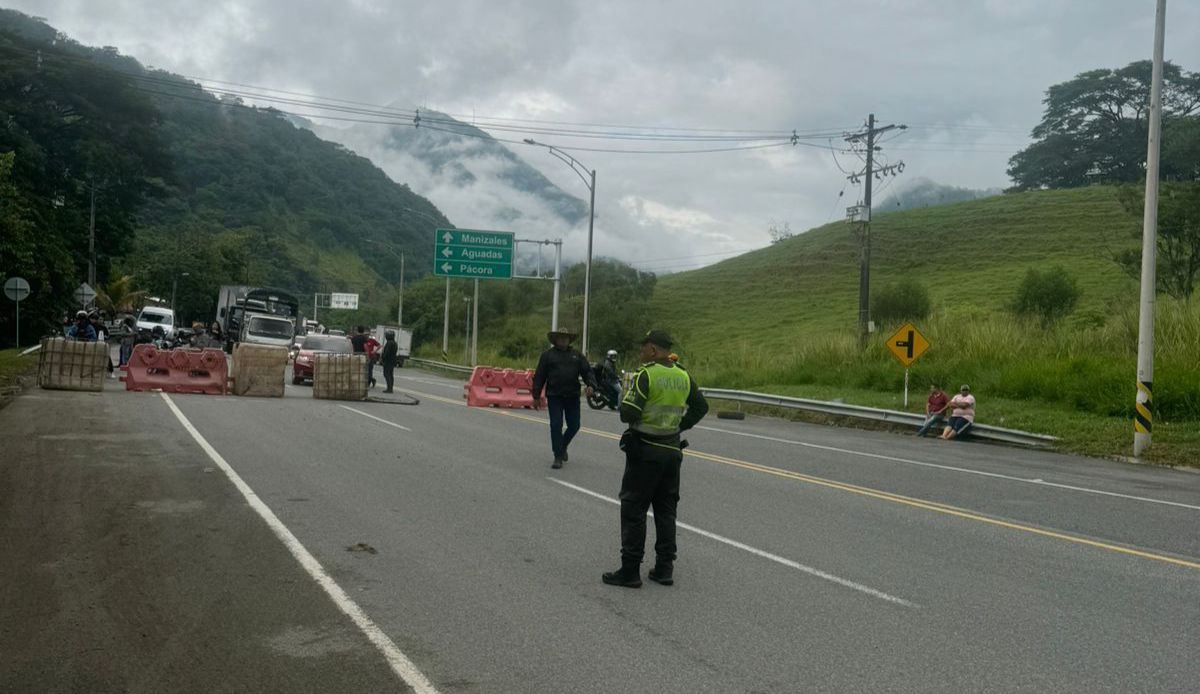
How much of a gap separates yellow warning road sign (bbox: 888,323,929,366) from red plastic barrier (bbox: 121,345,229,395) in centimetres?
1600

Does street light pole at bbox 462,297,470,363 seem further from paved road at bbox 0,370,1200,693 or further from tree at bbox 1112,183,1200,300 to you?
paved road at bbox 0,370,1200,693

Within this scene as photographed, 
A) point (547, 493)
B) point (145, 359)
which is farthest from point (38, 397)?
point (547, 493)

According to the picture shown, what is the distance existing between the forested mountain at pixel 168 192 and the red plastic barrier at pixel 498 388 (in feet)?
37.6

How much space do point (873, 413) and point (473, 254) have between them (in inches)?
799

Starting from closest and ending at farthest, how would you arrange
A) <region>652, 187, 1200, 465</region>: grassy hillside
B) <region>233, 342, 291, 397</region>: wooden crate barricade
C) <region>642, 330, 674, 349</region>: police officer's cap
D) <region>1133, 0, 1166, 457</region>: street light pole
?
<region>642, 330, 674, 349</region>: police officer's cap
<region>1133, 0, 1166, 457</region>: street light pole
<region>652, 187, 1200, 465</region>: grassy hillside
<region>233, 342, 291, 397</region>: wooden crate barricade

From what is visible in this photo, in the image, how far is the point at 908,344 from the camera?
24.8 m

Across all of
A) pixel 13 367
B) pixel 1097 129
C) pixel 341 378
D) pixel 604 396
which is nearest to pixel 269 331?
pixel 13 367

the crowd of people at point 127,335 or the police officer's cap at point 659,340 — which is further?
the crowd of people at point 127,335

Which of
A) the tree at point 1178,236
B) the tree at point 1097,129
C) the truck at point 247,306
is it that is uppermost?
the tree at point 1097,129

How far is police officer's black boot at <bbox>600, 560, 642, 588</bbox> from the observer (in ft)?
22.6

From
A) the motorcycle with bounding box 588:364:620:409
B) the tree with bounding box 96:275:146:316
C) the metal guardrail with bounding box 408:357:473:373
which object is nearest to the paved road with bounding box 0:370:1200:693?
the motorcycle with bounding box 588:364:620:409

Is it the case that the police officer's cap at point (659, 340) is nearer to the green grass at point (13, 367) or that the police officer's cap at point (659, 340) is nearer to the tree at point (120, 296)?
the green grass at point (13, 367)

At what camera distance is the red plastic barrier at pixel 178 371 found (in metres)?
23.0

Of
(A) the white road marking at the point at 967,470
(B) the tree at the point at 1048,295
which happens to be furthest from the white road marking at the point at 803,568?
(B) the tree at the point at 1048,295
